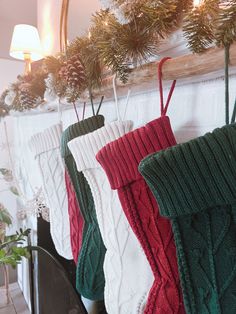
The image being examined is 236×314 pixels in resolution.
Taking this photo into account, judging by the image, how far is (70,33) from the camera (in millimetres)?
1117

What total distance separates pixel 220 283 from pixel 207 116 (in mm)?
281

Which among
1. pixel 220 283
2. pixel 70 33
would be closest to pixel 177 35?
pixel 220 283

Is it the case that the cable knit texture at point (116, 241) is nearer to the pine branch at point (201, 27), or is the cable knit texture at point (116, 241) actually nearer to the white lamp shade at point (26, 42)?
the pine branch at point (201, 27)

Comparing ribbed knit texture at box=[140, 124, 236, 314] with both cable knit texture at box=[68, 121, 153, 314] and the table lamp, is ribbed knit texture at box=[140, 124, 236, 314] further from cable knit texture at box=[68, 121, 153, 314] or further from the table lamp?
the table lamp

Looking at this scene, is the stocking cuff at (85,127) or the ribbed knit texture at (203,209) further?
the stocking cuff at (85,127)

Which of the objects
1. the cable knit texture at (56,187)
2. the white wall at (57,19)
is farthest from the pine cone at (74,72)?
the white wall at (57,19)

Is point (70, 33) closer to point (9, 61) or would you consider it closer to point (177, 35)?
point (177, 35)

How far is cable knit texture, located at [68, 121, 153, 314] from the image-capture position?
1.59ft

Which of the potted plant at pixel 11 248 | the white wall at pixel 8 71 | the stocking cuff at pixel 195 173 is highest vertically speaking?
the white wall at pixel 8 71

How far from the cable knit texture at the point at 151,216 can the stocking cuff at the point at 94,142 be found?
0.22 feet

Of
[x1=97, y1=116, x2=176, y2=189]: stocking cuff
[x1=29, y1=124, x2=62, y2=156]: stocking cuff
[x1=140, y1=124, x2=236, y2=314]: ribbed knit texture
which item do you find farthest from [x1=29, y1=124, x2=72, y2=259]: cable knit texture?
[x1=140, y1=124, x2=236, y2=314]: ribbed knit texture

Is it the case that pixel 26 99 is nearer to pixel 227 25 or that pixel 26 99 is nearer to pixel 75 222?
pixel 75 222

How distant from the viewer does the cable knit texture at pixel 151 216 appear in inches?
17.1

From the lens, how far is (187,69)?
1.45 feet
